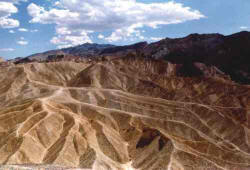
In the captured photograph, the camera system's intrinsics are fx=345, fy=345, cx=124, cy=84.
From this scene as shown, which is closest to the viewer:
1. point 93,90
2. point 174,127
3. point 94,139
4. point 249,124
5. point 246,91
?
point 94,139

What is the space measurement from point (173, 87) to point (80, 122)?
265ft

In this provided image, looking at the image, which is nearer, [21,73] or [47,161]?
[47,161]

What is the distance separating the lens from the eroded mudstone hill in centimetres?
9144

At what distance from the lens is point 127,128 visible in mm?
115312

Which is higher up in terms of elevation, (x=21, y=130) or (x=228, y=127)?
(x=21, y=130)

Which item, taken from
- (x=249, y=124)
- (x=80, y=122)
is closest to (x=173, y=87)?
(x=249, y=124)

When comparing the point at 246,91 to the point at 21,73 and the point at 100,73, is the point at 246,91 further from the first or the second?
the point at 21,73

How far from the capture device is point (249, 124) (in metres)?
127

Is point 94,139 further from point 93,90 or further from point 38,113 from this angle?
point 93,90

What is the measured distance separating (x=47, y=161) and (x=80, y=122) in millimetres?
21879

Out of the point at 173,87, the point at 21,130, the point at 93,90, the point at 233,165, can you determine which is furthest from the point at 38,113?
the point at 173,87

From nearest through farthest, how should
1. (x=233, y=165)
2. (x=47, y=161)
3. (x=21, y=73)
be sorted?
(x=47, y=161) → (x=233, y=165) → (x=21, y=73)

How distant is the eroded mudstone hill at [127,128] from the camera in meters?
91.4

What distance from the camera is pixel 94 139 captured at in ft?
334
